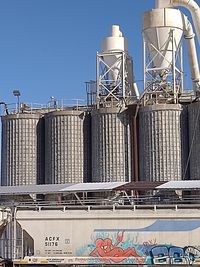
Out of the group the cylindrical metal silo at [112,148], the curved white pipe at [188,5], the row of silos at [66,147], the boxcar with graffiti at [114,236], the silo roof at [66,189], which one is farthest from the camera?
the curved white pipe at [188,5]

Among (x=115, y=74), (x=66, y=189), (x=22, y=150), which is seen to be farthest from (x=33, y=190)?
(x=115, y=74)

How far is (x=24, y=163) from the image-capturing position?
69938 millimetres

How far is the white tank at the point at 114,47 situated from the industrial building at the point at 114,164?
136 millimetres

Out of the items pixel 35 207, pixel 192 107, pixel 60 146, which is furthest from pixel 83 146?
pixel 35 207

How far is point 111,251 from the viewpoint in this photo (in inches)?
1695

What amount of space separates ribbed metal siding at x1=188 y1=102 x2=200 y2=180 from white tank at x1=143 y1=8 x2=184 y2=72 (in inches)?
296

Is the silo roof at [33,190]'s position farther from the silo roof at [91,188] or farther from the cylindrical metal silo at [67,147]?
the cylindrical metal silo at [67,147]

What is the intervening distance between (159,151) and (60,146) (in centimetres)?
1158

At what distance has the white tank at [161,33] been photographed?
68.1 m

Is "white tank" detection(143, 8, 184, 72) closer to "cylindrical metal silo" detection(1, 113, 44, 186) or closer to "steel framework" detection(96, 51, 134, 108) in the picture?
"steel framework" detection(96, 51, 134, 108)

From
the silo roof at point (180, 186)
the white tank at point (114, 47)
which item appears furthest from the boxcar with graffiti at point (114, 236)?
the white tank at point (114, 47)

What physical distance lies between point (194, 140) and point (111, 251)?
23609 millimetres

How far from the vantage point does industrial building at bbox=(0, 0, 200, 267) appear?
42719mm

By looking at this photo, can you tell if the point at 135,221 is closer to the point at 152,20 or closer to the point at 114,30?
the point at 152,20
